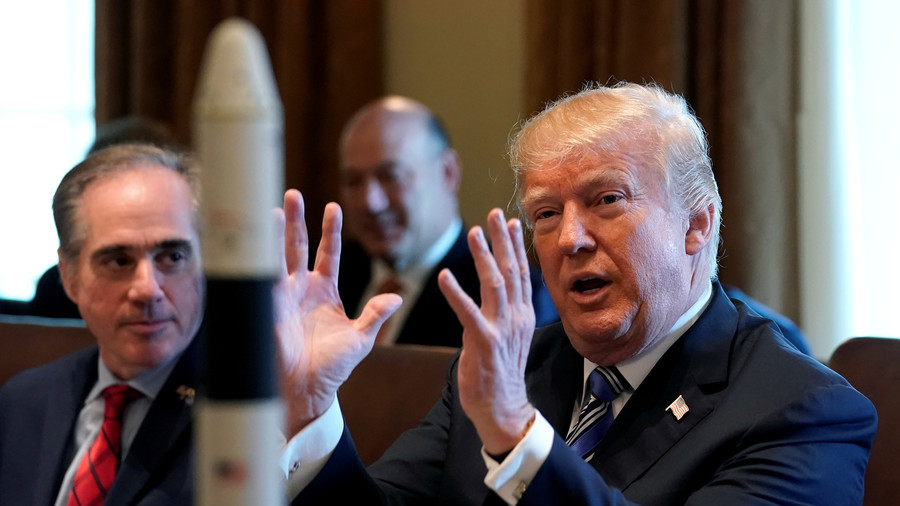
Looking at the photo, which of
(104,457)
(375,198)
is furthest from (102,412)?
(375,198)

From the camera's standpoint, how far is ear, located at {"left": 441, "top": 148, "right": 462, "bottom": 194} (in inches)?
171

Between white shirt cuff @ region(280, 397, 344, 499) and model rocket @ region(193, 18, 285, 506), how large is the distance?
2.87 feet

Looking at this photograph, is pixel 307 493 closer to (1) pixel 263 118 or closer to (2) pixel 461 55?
(1) pixel 263 118

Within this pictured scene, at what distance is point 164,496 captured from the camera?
6.89 ft

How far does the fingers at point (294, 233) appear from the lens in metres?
1.66

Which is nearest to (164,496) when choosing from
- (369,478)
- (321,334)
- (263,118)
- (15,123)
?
(369,478)

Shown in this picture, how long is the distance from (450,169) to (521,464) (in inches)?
117

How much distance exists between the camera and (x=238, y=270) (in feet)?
2.88

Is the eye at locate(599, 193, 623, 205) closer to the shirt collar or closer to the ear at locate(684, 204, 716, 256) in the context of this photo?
the ear at locate(684, 204, 716, 256)

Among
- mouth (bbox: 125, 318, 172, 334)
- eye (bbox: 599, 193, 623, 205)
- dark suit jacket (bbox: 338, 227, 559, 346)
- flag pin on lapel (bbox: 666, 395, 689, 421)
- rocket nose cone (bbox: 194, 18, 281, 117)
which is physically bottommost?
dark suit jacket (bbox: 338, 227, 559, 346)

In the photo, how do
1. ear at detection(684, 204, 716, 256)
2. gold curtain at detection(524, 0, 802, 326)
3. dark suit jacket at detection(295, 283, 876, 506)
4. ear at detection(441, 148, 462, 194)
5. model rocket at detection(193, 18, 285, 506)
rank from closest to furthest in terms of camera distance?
model rocket at detection(193, 18, 285, 506) < dark suit jacket at detection(295, 283, 876, 506) < ear at detection(684, 204, 716, 256) < gold curtain at detection(524, 0, 802, 326) < ear at detection(441, 148, 462, 194)

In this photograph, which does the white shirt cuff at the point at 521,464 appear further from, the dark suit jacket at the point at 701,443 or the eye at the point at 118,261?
the eye at the point at 118,261

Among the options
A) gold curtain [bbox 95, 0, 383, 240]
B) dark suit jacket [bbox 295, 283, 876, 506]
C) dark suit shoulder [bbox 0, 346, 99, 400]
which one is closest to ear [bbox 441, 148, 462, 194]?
gold curtain [bbox 95, 0, 383, 240]

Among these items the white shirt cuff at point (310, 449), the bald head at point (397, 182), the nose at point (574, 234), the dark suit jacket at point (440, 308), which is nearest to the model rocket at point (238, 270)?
the white shirt cuff at point (310, 449)
